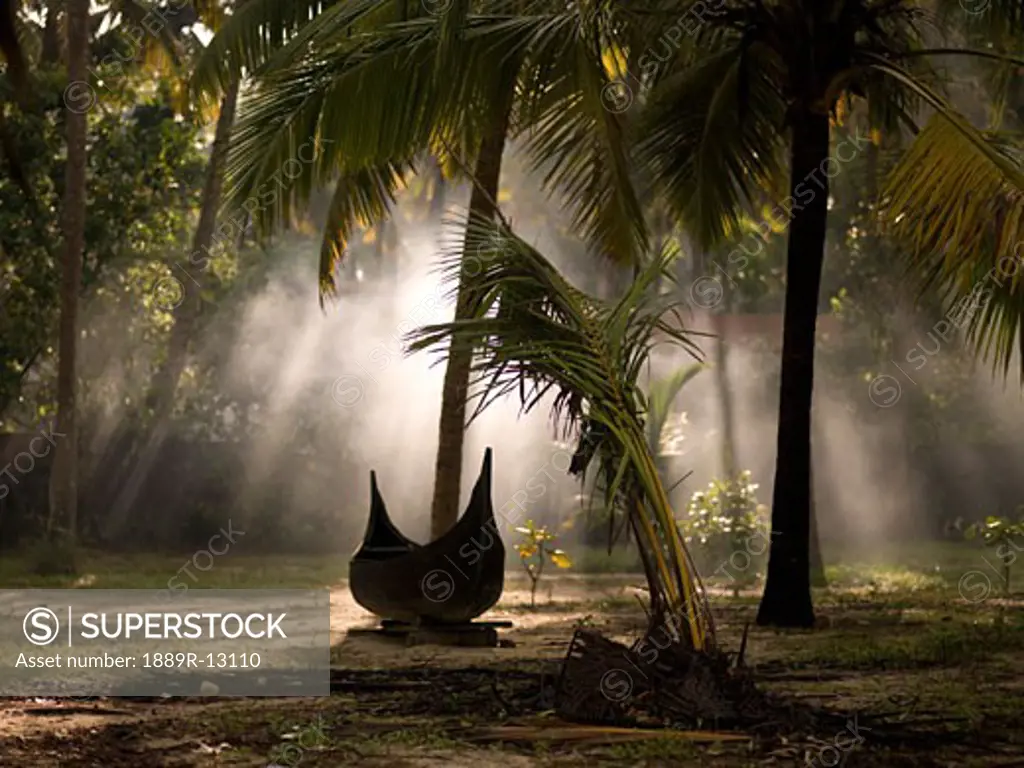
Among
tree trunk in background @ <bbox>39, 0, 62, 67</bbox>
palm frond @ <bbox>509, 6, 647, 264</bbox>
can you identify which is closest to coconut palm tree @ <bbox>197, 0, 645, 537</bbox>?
palm frond @ <bbox>509, 6, 647, 264</bbox>

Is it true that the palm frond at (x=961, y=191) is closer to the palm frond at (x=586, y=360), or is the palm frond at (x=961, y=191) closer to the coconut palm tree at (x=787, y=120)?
the coconut palm tree at (x=787, y=120)

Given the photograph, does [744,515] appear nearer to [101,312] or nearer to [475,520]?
[475,520]

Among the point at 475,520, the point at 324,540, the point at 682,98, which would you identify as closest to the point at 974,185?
the point at 475,520

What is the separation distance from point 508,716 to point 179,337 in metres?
19.2

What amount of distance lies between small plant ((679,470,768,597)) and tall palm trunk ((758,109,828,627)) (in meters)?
8.17

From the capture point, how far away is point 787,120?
13430 mm

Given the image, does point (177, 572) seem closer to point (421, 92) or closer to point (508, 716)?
point (421, 92)

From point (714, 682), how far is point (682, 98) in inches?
281

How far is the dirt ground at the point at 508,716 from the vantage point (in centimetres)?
769

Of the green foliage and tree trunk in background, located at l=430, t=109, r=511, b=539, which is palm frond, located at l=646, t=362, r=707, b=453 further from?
tree trunk in background, located at l=430, t=109, r=511, b=539

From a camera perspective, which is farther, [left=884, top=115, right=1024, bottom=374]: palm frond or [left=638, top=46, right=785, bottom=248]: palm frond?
[left=638, top=46, right=785, bottom=248]: palm frond

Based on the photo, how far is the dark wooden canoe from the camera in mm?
11930

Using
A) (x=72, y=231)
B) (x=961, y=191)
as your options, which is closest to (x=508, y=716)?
(x=961, y=191)

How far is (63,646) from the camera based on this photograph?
A: 12.4 m
